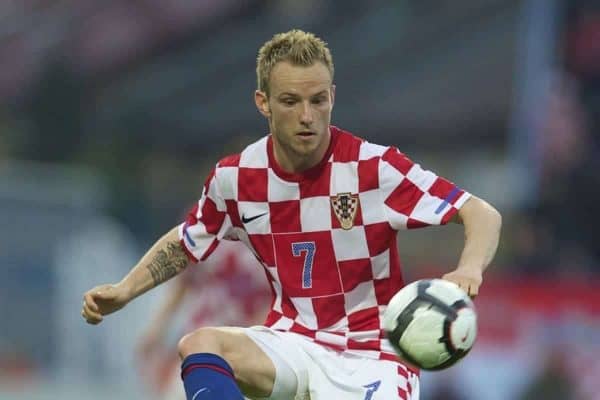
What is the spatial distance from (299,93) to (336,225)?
61 centimetres

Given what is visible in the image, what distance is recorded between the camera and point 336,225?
20.9 ft

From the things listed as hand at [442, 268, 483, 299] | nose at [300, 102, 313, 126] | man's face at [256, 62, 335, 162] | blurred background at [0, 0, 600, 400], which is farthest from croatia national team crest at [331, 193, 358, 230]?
blurred background at [0, 0, 600, 400]

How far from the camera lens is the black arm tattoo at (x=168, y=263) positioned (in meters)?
6.71

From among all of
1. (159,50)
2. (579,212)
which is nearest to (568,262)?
(579,212)

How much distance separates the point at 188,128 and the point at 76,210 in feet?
21.6

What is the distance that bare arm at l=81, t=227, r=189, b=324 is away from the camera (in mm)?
6477

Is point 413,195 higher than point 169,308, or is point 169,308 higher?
point 413,195

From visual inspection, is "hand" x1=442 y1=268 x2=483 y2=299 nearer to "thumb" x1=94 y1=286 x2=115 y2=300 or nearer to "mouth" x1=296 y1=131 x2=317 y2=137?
"mouth" x1=296 y1=131 x2=317 y2=137

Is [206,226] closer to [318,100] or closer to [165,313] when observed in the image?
[318,100]

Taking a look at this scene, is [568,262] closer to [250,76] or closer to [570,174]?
[570,174]

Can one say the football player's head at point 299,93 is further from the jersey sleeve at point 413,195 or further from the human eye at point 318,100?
the jersey sleeve at point 413,195

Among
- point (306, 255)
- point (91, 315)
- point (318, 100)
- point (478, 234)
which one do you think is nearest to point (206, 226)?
point (306, 255)

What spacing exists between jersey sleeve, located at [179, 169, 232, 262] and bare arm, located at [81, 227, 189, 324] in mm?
60

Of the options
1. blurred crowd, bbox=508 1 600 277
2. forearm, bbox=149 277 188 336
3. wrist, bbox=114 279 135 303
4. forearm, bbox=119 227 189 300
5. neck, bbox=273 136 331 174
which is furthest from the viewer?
blurred crowd, bbox=508 1 600 277
